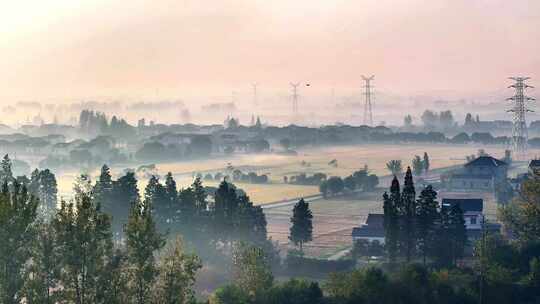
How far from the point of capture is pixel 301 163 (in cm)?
9956

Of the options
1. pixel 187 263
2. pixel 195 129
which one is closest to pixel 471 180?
pixel 187 263

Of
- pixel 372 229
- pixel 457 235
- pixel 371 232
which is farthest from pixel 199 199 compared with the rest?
pixel 457 235

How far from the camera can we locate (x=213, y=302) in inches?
1230

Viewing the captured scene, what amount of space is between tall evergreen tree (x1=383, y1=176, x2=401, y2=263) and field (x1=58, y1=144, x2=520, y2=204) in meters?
24.3

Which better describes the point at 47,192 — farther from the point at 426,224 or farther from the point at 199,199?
the point at 426,224

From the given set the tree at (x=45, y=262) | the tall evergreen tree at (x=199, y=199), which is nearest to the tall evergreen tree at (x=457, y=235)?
the tall evergreen tree at (x=199, y=199)

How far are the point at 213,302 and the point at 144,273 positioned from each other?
16.6 feet

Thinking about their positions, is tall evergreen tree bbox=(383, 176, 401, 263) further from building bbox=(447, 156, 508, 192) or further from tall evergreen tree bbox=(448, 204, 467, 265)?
building bbox=(447, 156, 508, 192)

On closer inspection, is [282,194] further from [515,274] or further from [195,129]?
[195,129]

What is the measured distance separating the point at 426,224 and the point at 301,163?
5612 cm

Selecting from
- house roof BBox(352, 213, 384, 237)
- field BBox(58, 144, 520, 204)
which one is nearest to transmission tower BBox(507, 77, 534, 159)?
field BBox(58, 144, 520, 204)

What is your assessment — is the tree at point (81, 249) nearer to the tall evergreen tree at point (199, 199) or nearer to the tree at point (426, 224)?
the tall evergreen tree at point (199, 199)

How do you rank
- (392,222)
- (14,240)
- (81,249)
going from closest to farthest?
(81,249)
(14,240)
(392,222)

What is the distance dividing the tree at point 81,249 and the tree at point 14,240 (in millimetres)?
1006
